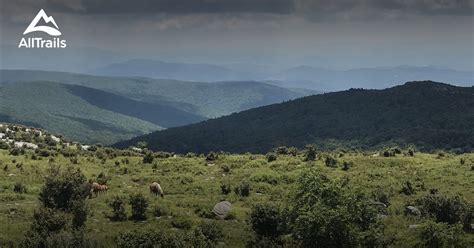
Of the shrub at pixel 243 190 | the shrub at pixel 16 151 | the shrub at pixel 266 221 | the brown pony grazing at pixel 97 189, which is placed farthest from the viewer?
the shrub at pixel 16 151

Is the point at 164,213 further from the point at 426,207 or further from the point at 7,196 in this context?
the point at 426,207

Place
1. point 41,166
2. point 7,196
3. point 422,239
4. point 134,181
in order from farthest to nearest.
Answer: point 41,166 → point 134,181 → point 7,196 → point 422,239

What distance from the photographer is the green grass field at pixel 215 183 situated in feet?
106

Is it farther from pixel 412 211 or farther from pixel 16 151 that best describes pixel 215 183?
pixel 16 151

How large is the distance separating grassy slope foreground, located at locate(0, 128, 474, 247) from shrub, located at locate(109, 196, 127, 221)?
62 cm

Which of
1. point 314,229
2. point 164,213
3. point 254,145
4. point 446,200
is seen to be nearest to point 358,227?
point 314,229

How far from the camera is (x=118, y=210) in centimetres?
3509

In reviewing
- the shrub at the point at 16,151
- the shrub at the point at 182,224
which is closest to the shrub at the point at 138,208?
the shrub at the point at 182,224

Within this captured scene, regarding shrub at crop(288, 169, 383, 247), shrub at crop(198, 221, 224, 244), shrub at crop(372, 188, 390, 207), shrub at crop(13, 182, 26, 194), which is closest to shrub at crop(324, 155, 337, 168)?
shrub at crop(372, 188, 390, 207)

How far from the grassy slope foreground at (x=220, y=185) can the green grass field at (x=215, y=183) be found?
7 centimetres

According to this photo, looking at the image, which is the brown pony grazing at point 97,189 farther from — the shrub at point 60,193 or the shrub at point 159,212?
the shrub at point 159,212

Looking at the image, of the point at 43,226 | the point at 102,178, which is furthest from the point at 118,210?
the point at 102,178

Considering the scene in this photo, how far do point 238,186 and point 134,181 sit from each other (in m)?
11.6

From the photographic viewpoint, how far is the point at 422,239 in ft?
94.7
